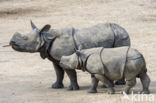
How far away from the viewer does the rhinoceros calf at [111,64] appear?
11.8m

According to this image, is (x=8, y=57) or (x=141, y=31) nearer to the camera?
(x=8, y=57)

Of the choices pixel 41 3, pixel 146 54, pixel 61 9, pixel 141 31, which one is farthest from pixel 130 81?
pixel 41 3

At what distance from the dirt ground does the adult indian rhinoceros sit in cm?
83

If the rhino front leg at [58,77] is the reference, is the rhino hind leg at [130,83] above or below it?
above

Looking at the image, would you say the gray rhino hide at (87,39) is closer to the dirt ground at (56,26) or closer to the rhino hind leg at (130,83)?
the dirt ground at (56,26)

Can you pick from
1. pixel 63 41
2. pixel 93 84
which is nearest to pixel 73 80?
pixel 93 84

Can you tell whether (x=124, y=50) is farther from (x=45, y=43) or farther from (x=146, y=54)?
(x=146, y=54)

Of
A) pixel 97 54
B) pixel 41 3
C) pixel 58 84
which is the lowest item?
pixel 41 3

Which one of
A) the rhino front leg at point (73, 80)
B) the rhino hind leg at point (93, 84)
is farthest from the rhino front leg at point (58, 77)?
the rhino hind leg at point (93, 84)

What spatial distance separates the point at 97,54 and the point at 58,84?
61.3 inches

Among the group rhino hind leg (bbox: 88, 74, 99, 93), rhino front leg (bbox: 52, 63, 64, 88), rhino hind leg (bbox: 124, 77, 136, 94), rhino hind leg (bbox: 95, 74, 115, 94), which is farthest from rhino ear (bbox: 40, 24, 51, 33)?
rhino hind leg (bbox: 124, 77, 136, 94)

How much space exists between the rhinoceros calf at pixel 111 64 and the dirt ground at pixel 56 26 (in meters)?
0.34

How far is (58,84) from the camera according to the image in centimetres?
1327

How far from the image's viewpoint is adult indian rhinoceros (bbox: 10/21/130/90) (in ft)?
41.8
